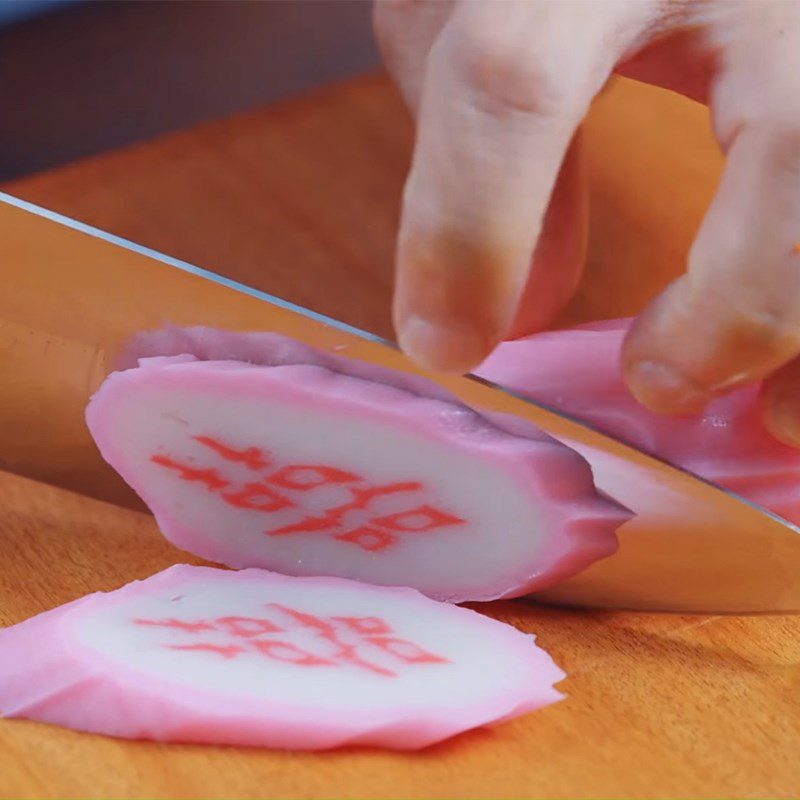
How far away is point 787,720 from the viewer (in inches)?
33.6

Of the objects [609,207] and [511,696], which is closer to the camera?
[511,696]

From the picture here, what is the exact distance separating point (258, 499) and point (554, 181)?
33 cm

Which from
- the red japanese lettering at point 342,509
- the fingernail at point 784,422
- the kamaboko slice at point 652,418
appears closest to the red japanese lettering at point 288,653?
the red japanese lettering at point 342,509

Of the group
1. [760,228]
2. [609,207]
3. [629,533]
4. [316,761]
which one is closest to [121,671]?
[316,761]

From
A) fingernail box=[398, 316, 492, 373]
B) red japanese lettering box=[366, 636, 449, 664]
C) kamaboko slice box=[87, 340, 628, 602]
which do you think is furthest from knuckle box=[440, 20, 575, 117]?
red japanese lettering box=[366, 636, 449, 664]

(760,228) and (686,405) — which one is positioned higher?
(760,228)

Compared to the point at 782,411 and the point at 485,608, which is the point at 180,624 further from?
the point at 782,411

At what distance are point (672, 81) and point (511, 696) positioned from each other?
1.71 feet

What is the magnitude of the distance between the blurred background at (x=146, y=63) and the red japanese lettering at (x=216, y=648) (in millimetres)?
813

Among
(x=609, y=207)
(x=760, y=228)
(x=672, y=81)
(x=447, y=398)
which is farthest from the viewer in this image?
(x=609, y=207)

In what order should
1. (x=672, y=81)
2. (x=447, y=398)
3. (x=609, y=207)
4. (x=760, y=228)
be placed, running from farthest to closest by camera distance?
(x=609, y=207) → (x=672, y=81) → (x=447, y=398) → (x=760, y=228)

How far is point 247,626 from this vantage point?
841 mm

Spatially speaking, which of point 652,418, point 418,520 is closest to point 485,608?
point 418,520

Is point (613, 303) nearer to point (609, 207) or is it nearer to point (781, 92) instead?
point (609, 207)
